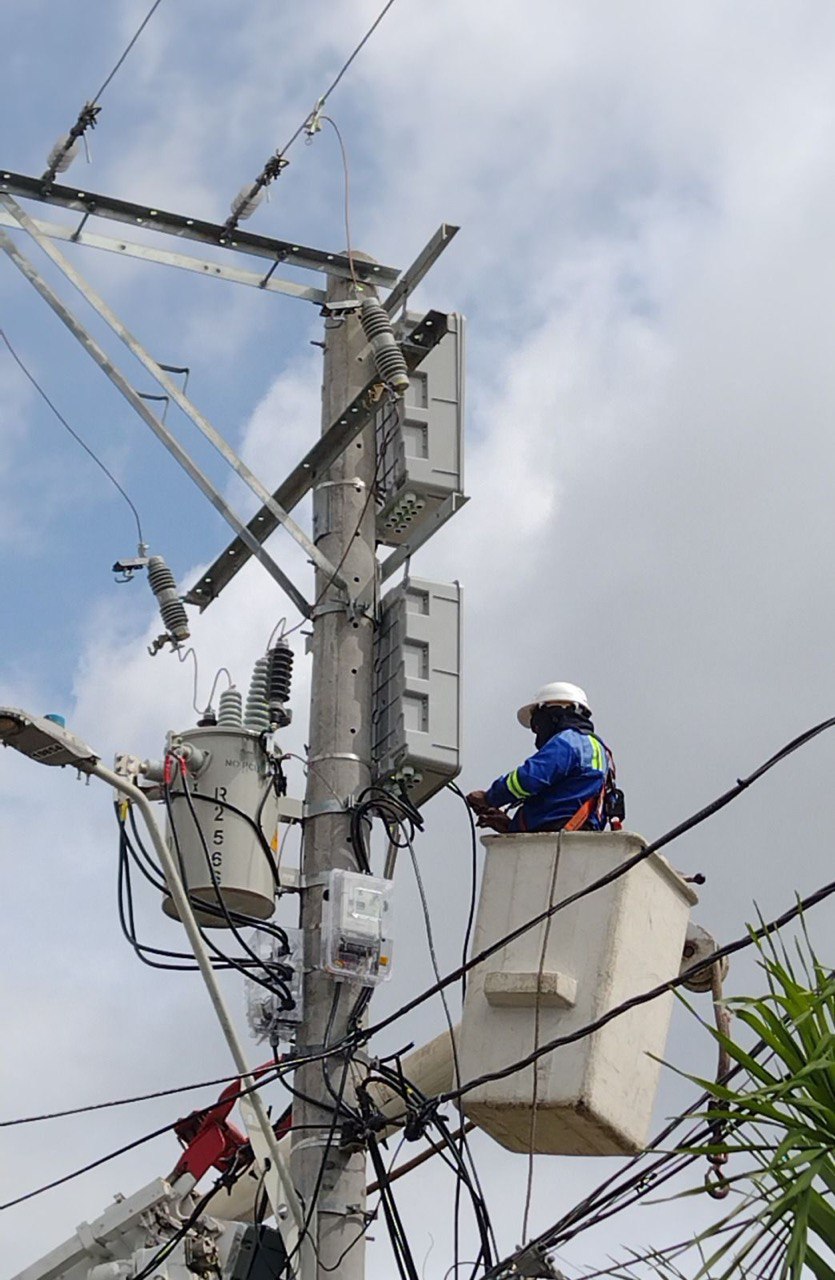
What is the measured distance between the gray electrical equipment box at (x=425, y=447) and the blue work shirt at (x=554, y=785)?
127 centimetres

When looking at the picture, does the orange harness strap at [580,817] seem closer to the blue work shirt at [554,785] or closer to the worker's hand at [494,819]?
the blue work shirt at [554,785]

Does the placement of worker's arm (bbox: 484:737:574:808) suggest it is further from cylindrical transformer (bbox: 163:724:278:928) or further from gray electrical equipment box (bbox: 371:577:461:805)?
cylindrical transformer (bbox: 163:724:278:928)

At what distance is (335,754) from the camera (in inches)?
374

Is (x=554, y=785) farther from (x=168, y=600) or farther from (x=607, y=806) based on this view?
(x=168, y=600)

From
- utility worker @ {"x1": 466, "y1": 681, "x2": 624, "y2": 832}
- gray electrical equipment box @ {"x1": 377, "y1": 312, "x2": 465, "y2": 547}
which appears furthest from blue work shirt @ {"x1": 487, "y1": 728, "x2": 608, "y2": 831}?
gray electrical equipment box @ {"x1": 377, "y1": 312, "x2": 465, "y2": 547}

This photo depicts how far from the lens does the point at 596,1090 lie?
8227mm

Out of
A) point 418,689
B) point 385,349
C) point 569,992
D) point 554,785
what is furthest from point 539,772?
point 385,349

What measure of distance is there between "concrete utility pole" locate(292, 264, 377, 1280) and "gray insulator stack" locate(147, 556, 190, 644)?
2.39ft

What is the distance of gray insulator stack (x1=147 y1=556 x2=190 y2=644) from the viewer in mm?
10250

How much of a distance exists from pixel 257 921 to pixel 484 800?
1142 mm

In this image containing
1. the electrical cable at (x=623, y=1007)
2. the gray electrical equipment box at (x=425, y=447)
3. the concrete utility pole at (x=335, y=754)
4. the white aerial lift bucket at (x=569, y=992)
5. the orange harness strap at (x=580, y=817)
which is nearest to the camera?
the electrical cable at (x=623, y=1007)

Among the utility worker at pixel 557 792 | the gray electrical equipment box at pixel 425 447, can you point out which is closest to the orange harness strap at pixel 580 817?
the utility worker at pixel 557 792

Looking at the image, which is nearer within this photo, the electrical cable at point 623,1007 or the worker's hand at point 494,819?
the electrical cable at point 623,1007

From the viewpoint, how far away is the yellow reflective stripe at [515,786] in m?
9.46
